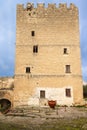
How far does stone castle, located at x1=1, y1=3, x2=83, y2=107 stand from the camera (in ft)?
118

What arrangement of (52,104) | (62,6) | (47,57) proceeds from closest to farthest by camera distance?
(52,104)
(47,57)
(62,6)

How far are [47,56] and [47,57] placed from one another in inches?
5.5

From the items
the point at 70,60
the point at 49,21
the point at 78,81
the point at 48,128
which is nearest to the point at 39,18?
the point at 49,21

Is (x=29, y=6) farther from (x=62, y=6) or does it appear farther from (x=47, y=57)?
(x=47, y=57)

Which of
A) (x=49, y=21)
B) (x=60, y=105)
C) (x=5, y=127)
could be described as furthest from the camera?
(x=49, y=21)

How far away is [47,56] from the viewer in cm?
3684

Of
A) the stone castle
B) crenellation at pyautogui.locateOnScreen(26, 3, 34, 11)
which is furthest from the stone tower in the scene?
crenellation at pyautogui.locateOnScreen(26, 3, 34, 11)

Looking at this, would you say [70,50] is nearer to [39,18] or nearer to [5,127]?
[39,18]

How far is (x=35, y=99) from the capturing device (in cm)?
3600

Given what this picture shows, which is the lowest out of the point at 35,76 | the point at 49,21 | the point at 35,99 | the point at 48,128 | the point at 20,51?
the point at 48,128

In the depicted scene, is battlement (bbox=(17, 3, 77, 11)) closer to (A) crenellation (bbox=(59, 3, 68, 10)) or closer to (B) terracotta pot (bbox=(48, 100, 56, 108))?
(A) crenellation (bbox=(59, 3, 68, 10))

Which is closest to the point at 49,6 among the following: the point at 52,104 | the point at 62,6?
the point at 62,6

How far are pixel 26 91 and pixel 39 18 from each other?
30.9 ft

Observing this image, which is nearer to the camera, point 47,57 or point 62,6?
point 47,57
